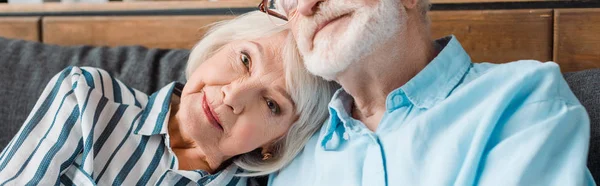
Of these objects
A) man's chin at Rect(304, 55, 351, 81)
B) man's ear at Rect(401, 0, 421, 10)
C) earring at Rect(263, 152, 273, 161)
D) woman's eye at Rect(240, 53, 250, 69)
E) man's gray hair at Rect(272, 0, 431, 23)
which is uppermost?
man's ear at Rect(401, 0, 421, 10)

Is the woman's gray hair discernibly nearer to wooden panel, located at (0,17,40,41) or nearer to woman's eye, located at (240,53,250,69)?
woman's eye, located at (240,53,250,69)

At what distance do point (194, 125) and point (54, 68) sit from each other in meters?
0.52

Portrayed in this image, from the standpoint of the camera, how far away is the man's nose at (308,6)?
A: 1.38 metres

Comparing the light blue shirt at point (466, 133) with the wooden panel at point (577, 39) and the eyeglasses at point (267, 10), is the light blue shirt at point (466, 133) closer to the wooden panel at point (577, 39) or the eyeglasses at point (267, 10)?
the eyeglasses at point (267, 10)

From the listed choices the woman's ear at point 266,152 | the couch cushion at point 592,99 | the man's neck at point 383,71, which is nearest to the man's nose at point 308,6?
the man's neck at point 383,71

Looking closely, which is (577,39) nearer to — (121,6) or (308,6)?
(308,6)

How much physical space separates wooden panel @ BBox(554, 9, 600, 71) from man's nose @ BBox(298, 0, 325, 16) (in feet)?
2.17

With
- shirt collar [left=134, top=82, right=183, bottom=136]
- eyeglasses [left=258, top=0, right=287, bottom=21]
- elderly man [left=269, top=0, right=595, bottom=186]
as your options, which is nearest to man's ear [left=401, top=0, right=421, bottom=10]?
elderly man [left=269, top=0, right=595, bottom=186]

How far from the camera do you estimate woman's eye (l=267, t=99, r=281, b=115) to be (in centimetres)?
159

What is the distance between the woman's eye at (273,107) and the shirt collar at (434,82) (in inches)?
10.9

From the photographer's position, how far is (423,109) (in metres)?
1.37

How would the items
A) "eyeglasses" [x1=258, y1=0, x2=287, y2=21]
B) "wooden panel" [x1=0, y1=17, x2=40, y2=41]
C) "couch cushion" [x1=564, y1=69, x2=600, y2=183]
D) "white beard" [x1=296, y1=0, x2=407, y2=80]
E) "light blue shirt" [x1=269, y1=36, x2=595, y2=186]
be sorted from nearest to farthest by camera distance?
"light blue shirt" [x1=269, y1=36, x2=595, y2=186]
"white beard" [x1=296, y1=0, x2=407, y2=80]
"couch cushion" [x1=564, y1=69, x2=600, y2=183]
"eyeglasses" [x1=258, y1=0, x2=287, y2=21]
"wooden panel" [x1=0, y1=17, x2=40, y2=41]

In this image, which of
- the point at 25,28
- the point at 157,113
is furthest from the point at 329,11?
the point at 25,28

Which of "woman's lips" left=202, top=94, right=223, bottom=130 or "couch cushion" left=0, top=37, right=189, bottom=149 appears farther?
"couch cushion" left=0, top=37, right=189, bottom=149
